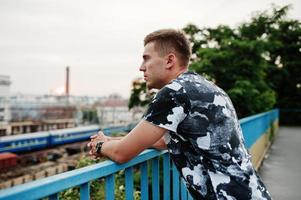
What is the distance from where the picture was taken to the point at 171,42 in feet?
6.75

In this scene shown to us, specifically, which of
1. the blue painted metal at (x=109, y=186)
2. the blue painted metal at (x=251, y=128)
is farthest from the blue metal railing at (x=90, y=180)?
the blue painted metal at (x=251, y=128)

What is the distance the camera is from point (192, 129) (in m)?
1.86

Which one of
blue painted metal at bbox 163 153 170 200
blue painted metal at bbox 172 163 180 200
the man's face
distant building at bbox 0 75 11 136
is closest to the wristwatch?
the man's face

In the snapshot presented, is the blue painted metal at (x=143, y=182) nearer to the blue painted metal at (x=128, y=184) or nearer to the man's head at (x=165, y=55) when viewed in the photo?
the blue painted metal at (x=128, y=184)

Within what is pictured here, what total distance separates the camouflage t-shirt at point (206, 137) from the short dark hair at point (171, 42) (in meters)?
0.23

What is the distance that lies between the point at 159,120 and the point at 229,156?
46 cm

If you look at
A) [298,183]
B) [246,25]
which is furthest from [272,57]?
[298,183]

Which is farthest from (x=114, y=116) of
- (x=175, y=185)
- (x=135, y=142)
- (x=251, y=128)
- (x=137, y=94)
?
(x=135, y=142)

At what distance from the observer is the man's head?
2.06 meters

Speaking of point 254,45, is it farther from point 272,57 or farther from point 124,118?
point 272,57

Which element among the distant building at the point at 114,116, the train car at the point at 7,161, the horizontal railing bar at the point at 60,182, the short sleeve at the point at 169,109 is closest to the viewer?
the horizontal railing bar at the point at 60,182

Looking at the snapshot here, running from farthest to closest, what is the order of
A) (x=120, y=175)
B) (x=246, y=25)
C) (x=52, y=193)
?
(x=246, y=25) < (x=120, y=175) < (x=52, y=193)

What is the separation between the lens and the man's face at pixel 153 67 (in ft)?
6.85

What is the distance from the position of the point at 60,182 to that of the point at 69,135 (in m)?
23.1
